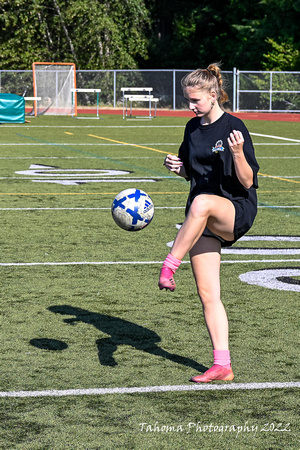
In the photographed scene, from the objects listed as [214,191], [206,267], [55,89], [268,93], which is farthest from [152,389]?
[268,93]

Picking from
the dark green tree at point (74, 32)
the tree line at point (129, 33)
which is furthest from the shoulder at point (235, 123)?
the dark green tree at point (74, 32)

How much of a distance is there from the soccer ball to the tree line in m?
41.3

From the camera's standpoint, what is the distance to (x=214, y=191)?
5.02 metres

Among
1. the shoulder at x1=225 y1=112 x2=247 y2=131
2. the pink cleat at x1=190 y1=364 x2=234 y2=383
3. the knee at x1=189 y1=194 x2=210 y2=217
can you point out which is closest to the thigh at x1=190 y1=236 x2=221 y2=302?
the knee at x1=189 y1=194 x2=210 y2=217

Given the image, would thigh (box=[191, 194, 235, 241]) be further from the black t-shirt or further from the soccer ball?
the soccer ball

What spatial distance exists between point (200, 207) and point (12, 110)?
29.1 m

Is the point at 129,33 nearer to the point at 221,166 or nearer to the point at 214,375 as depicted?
the point at 221,166

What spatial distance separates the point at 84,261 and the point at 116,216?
2.30m

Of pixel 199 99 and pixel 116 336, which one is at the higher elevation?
pixel 199 99

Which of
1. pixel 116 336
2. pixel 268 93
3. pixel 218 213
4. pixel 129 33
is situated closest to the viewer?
pixel 218 213

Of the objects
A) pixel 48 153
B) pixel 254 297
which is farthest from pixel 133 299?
pixel 48 153

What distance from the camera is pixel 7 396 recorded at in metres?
4.53

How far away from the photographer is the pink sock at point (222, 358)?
4855 millimetres

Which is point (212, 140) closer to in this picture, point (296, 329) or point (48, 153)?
point (296, 329)
